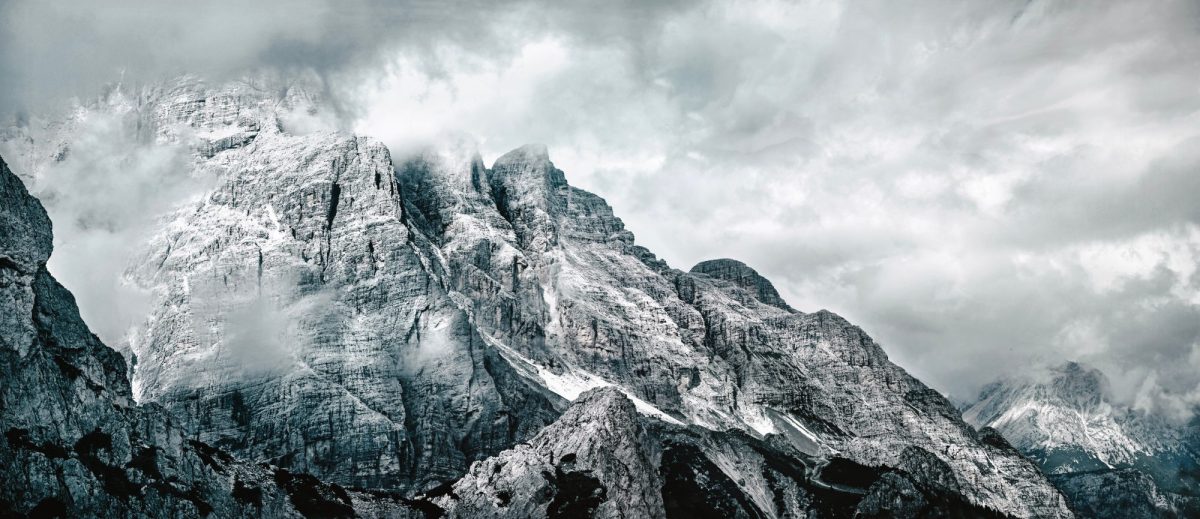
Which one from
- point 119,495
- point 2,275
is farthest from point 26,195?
point 119,495

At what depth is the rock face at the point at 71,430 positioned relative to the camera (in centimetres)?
13050

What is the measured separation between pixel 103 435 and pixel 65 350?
16.2 meters

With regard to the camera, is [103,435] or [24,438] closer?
[24,438]

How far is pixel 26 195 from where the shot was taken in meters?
164

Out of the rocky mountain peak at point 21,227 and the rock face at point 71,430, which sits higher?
the rocky mountain peak at point 21,227

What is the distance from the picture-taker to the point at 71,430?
14150 centimetres

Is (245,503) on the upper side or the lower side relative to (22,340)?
lower

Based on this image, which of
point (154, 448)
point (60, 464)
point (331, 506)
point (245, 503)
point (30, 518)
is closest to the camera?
point (30, 518)

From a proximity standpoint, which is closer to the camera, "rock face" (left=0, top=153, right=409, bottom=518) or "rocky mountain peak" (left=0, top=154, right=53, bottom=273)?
"rock face" (left=0, top=153, right=409, bottom=518)

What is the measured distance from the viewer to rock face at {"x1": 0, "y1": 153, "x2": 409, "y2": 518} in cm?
13050

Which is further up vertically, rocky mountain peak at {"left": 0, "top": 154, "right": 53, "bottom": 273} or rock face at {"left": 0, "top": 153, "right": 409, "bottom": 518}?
rocky mountain peak at {"left": 0, "top": 154, "right": 53, "bottom": 273}

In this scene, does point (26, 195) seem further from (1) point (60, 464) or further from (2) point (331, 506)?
(2) point (331, 506)

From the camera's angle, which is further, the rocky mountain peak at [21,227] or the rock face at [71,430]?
the rocky mountain peak at [21,227]

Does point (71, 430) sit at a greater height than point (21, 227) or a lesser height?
lesser
